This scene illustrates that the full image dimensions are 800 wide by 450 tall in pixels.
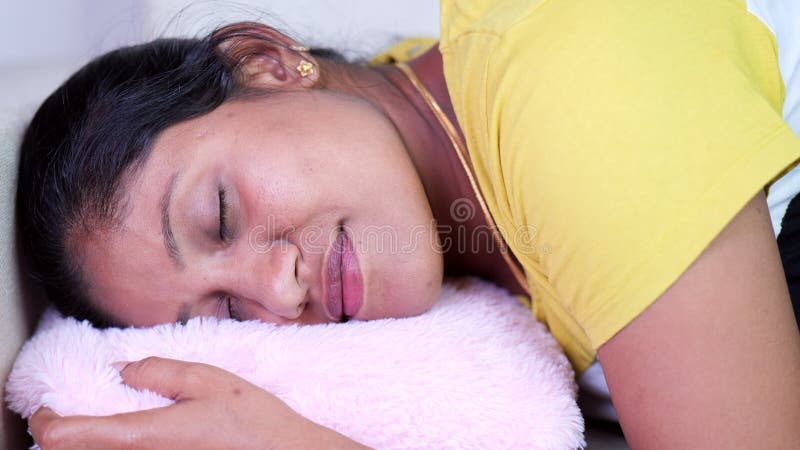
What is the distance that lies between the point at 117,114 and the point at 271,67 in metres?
0.21

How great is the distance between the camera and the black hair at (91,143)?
0.87 meters

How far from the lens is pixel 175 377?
0.74m

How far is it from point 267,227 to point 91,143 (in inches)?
9.6

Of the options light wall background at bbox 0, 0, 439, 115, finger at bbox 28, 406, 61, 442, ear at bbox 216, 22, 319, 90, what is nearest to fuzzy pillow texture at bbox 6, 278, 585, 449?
finger at bbox 28, 406, 61, 442

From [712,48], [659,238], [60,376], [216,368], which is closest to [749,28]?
[712,48]

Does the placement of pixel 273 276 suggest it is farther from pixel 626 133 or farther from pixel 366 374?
pixel 626 133

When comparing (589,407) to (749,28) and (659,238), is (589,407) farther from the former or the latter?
(749,28)

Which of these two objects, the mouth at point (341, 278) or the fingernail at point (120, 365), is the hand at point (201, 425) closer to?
the fingernail at point (120, 365)

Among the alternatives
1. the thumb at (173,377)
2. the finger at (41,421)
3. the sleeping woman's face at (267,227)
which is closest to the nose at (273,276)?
the sleeping woman's face at (267,227)

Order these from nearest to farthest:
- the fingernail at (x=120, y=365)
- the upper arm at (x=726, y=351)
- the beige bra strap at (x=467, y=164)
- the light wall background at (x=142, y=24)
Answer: the upper arm at (x=726, y=351)
the fingernail at (x=120, y=365)
the beige bra strap at (x=467, y=164)
the light wall background at (x=142, y=24)

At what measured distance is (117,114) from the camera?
907 millimetres

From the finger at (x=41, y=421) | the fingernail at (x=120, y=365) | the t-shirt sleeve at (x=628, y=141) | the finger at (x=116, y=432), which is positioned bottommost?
the finger at (x=41, y=421)

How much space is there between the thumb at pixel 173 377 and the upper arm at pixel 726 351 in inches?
16.4

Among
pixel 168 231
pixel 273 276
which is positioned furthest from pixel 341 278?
pixel 168 231
